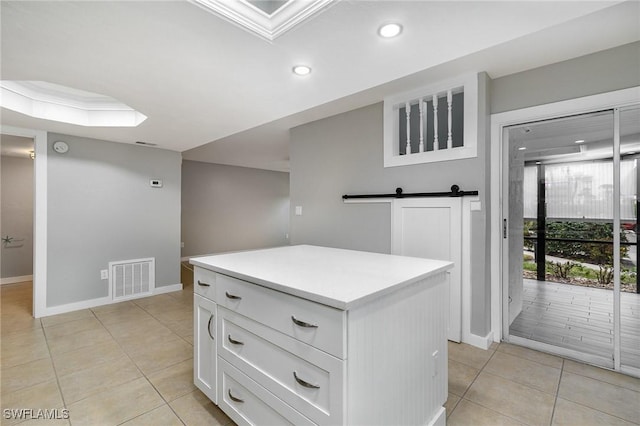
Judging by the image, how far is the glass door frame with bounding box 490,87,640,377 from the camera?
2160 millimetres

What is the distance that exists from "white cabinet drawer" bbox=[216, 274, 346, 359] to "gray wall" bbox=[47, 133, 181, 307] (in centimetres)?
317

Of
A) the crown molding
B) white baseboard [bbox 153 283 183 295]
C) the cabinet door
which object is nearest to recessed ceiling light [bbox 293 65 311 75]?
the crown molding

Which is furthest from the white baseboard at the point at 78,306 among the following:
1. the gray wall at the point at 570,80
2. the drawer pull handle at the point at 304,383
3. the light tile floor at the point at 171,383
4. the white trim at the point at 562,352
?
the gray wall at the point at 570,80

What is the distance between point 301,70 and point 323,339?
165cm

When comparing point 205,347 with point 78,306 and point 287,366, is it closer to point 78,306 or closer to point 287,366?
point 287,366

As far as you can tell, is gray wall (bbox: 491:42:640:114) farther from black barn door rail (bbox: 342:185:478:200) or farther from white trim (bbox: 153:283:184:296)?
white trim (bbox: 153:283:184:296)

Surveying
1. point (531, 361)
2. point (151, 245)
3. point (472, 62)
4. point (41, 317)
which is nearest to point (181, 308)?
point (151, 245)

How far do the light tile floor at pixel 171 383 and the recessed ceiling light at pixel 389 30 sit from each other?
217 cm

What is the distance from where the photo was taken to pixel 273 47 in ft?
5.39

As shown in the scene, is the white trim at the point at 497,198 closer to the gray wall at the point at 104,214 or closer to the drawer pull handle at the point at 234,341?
the drawer pull handle at the point at 234,341

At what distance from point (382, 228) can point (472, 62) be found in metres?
1.72

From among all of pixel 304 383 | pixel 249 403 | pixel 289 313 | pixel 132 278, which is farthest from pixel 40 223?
Answer: pixel 304 383

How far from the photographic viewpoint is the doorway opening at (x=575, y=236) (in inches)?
84.6

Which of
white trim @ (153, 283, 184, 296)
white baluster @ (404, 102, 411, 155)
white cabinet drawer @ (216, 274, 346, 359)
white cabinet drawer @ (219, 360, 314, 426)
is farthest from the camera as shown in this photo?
white trim @ (153, 283, 184, 296)
